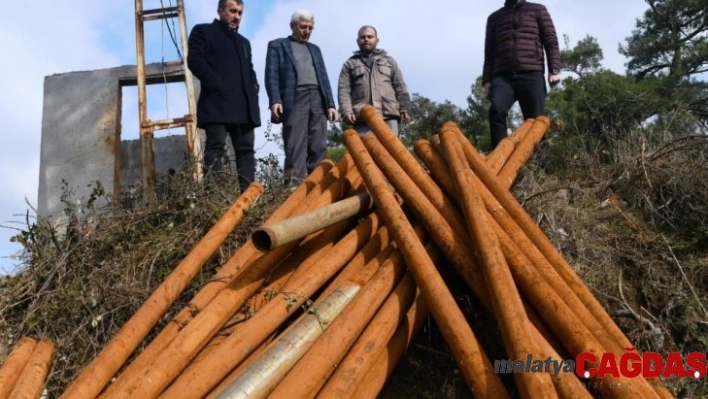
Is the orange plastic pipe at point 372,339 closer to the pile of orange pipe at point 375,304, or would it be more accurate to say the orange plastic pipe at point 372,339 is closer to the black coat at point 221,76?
the pile of orange pipe at point 375,304

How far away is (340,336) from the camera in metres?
2.82

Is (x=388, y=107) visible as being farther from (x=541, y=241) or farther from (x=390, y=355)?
(x=390, y=355)

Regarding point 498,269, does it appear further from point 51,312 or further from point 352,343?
point 51,312

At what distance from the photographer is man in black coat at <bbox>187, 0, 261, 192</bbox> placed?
4.98 m

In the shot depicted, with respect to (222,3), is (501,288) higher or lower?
lower

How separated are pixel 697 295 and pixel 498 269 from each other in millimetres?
1609

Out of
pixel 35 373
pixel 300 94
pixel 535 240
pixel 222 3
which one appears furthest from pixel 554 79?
pixel 35 373

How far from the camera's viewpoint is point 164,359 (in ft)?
9.11

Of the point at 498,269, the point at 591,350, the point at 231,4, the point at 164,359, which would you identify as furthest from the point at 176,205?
the point at 591,350

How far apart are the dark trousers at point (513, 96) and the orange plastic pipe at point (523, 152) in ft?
1.56

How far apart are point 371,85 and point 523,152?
5.81 feet

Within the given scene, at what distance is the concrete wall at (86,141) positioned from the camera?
7.30 meters

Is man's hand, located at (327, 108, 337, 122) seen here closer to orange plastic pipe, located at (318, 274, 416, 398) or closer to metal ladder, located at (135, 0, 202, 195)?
metal ladder, located at (135, 0, 202, 195)

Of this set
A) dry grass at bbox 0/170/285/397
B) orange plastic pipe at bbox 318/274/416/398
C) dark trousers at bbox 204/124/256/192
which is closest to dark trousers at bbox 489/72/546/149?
dry grass at bbox 0/170/285/397
